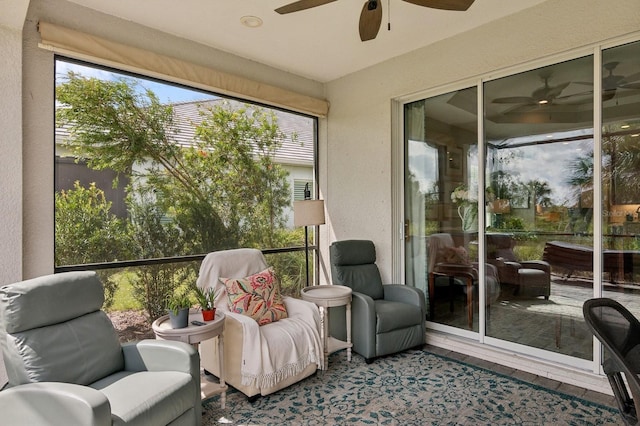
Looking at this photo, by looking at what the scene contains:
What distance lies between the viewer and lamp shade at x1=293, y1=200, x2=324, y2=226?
3516mm

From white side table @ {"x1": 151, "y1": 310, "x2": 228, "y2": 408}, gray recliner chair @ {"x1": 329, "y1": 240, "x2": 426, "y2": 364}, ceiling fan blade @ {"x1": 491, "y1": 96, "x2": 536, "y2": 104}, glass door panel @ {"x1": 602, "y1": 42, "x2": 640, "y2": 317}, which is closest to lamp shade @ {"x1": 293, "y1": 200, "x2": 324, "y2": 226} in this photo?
gray recliner chair @ {"x1": 329, "y1": 240, "x2": 426, "y2": 364}

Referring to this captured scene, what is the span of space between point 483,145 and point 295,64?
2159mm

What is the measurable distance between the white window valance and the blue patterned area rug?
269 cm

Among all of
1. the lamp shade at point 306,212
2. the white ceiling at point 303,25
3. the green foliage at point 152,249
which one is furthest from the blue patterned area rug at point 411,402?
the white ceiling at point 303,25

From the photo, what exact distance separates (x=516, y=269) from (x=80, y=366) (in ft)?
10.7

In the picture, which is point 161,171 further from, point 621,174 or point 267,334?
point 621,174

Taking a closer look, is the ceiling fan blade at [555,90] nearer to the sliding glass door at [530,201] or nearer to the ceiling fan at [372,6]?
the sliding glass door at [530,201]

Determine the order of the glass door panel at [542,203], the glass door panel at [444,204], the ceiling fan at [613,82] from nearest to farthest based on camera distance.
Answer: the ceiling fan at [613,82], the glass door panel at [542,203], the glass door panel at [444,204]

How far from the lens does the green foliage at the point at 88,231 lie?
2.82 m

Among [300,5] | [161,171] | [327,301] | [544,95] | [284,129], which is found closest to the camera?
[300,5]

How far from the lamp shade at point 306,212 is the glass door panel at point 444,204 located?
1080 mm

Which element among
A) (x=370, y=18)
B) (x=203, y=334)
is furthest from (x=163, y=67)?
(x=203, y=334)

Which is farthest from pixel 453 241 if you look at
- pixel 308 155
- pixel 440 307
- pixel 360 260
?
pixel 308 155

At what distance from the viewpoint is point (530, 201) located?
3.07m
